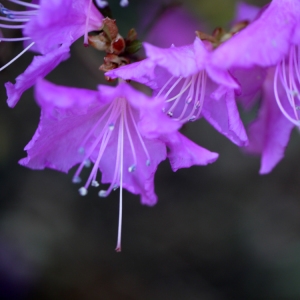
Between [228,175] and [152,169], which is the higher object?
[152,169]

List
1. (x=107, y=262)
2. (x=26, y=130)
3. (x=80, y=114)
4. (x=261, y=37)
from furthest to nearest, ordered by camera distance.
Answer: (x=107, y=262)
(x=26, y=130)
(x=80, y=114)
(x=261, y=37)

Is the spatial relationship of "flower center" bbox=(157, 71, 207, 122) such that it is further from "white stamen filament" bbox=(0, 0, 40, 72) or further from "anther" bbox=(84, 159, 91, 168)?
"white stamen filament" bbox=(0, 0, 40, 72)

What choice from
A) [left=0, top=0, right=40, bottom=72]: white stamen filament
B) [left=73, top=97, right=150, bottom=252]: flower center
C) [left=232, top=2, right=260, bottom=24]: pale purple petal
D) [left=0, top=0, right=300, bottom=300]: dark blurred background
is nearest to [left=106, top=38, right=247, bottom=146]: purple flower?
[left=73, top=97, right=150, bottom=252]: flower center

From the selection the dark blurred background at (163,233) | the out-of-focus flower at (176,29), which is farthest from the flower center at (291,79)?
the dark blurred background at (163,233)

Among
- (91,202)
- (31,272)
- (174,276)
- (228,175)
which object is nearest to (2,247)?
(31,272)

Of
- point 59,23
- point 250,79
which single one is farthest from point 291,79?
point 59,23

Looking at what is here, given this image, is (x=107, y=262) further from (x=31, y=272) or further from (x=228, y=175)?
(x=228, y=175)
